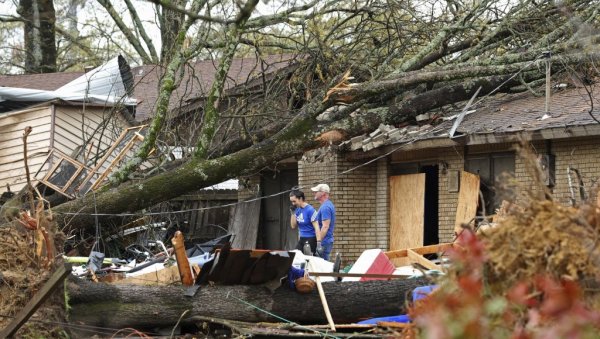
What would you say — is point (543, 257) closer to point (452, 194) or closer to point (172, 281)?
point (172, 281)

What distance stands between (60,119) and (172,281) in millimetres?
8055

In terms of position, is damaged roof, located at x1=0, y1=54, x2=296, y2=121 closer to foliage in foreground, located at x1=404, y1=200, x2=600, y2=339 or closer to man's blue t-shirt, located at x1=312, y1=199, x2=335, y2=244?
man's blue t-shirt, located at x1=312, y1=199, x2=335, y2=244

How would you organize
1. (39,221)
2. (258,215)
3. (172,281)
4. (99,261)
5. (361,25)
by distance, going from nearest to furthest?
1. (39,221)
2. (172,281)
3. (99,261)
4. (361,25)
5. (258,215)

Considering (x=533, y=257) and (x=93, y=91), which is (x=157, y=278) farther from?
(x=93, y=91)

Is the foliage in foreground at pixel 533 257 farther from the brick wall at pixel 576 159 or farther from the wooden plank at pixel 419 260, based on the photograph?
the brick wall at pixel 576 159

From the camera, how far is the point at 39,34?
28438mm

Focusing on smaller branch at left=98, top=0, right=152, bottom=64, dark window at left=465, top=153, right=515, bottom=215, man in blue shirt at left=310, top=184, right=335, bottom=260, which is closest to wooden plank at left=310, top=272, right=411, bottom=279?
man in blue shirt at left=310, top=184, right=335, bottom=260

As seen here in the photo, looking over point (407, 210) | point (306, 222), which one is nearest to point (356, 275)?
point (306, 222)

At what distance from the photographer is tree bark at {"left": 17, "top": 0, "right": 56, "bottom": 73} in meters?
27.7

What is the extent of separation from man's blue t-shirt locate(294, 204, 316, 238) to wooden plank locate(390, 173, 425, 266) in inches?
109

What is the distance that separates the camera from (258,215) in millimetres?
20734

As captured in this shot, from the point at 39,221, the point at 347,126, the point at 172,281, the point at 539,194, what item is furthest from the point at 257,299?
the point at 539,194

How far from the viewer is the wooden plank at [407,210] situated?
16547mm

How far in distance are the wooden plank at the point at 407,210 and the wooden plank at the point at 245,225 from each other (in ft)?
13.2
